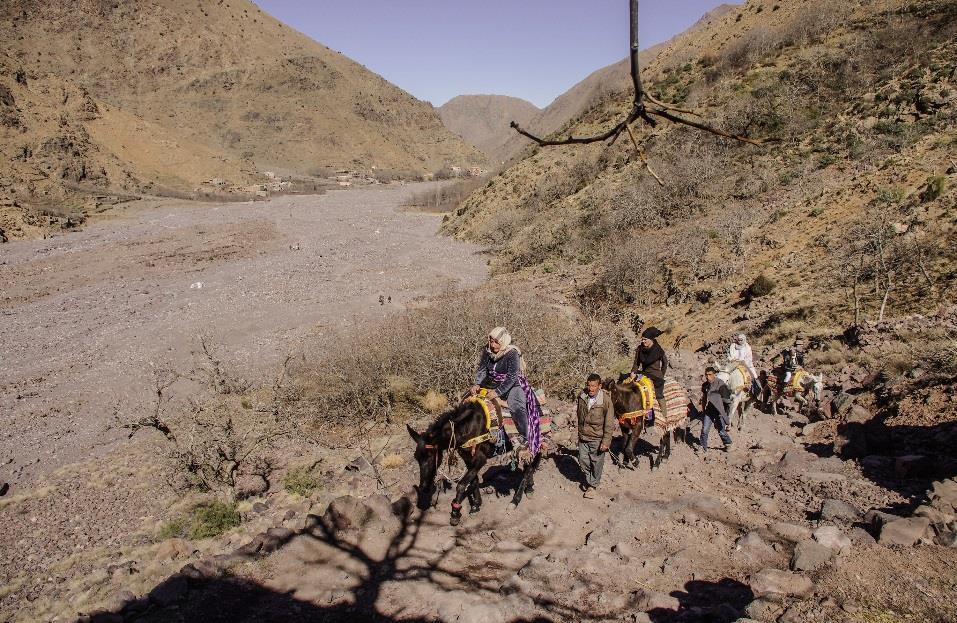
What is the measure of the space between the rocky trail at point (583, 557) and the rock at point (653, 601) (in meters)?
0.02

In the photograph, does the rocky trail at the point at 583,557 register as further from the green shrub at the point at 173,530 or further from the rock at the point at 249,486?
the rock at the point at 249,486

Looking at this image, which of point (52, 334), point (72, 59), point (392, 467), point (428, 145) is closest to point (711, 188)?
point (392, 467)

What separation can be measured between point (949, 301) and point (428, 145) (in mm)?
108311

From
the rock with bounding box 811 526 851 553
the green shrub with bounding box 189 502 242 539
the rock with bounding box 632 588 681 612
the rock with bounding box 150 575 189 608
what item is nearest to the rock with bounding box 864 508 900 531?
the rock with bounding box 811 526 851 553

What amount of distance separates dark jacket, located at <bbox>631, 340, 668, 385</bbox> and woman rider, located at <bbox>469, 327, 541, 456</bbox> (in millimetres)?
1807

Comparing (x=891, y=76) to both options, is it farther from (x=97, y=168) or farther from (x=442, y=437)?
(x=97, y=168)

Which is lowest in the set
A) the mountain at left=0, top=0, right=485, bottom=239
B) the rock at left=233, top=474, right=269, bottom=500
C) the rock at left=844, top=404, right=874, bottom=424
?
the rock at left=844, top=404, right=874, bottom=424

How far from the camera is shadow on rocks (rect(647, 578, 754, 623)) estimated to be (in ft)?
12.4

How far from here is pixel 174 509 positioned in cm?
710

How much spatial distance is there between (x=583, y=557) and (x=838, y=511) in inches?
99.6

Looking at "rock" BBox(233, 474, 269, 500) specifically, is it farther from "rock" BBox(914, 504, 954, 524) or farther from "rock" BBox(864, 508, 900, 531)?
"rock" BBox(914, 504, 954, 524)

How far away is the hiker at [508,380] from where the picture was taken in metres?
5.66

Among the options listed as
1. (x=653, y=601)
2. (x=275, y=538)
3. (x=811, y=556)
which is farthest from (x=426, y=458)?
(x=811, y=556)

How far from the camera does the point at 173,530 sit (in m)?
6.51
